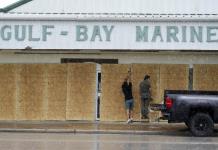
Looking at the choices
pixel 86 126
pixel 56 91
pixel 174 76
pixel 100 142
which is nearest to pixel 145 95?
pixel 174 76

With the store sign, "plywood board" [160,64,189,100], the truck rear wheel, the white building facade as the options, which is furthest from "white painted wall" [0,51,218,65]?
the truck rear wheel

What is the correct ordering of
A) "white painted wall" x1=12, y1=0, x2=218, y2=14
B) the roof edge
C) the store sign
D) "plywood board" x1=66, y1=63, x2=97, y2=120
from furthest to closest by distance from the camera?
the roof edge, "white painted wall" x1=12, y1=0, x2=218, y2=14, "plywood board" x1=66, y1=63, x2=97, y2=120, the store sign

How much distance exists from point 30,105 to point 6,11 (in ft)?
13.5

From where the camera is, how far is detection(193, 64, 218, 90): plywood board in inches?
Answer: 939

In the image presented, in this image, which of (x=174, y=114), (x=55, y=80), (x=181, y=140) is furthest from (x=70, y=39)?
(x=181, y=140)

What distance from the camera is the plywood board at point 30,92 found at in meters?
24.2

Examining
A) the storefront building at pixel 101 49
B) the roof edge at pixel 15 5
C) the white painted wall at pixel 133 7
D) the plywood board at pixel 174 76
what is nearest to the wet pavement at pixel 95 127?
the storefront building at pixel 101 49

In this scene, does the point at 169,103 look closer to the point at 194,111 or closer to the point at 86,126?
the point at 194,111

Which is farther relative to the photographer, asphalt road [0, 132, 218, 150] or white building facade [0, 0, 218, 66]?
white building facade [0, 0, 218, 66]

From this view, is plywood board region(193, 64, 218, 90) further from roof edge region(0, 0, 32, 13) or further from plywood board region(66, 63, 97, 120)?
roof edge region(0, 0, 32, 13)

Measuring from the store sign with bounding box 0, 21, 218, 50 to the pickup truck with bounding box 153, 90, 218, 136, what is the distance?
4.04 m

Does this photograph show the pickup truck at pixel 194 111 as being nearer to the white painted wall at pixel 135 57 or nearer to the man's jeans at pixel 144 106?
the man's jeans at pixel 144 106

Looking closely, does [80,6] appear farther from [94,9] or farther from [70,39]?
[70,39]

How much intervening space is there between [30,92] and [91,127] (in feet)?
12.9
